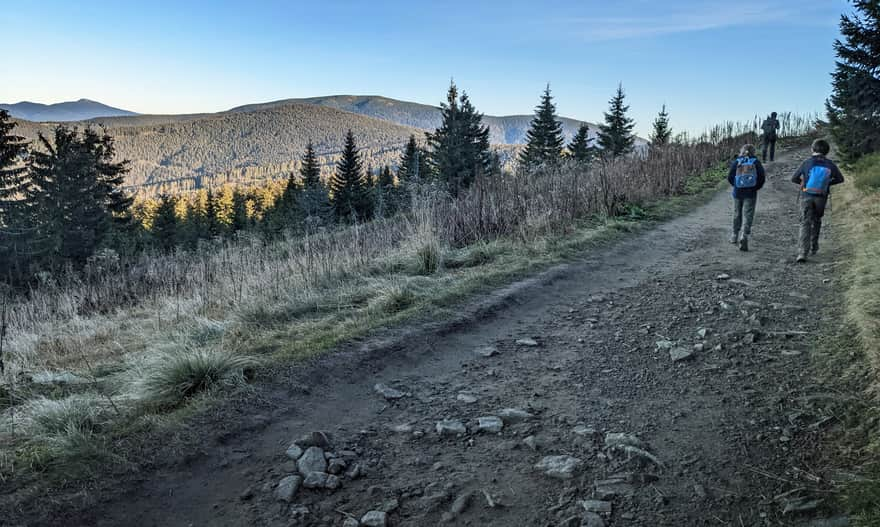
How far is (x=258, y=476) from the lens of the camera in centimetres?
242

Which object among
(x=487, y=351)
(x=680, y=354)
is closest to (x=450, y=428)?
(x=487, y=351)

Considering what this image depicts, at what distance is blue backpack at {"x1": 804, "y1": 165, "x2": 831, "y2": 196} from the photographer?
6770 millimetres

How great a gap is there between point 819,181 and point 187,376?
26.5 feet

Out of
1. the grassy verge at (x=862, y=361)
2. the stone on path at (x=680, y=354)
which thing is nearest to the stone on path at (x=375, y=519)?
the grassy verge at (x=862, y=361)

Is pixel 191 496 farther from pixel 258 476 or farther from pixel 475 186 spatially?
pixel 475 186

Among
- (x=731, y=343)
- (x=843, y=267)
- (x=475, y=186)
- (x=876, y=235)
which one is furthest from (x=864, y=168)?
(x=731, y=343)

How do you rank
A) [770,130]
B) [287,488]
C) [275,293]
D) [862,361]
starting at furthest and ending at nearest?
[770,130], [275,293], [862,361], [287,488]

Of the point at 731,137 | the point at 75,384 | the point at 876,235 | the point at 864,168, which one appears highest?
the point at 731,137

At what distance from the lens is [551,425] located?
2830 millimetres

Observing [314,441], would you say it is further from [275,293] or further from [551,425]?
[275,293]

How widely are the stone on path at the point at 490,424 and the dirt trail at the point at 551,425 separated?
0.04m

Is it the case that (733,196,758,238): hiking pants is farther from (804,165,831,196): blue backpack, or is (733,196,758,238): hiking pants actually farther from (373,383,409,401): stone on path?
(373,383,409,401): stone on path

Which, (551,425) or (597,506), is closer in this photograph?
(597,506)

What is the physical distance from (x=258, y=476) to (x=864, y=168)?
16.0 m
